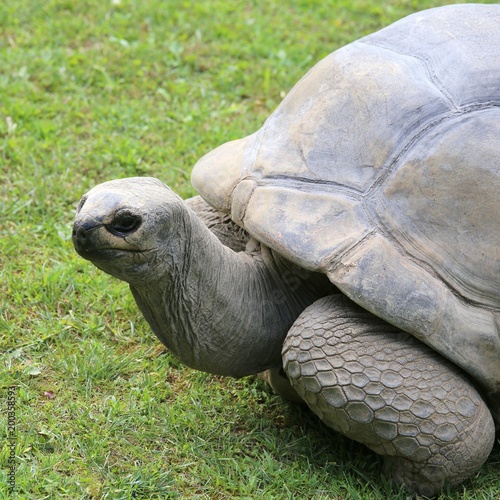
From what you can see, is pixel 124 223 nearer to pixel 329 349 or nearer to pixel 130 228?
pixel 130 228

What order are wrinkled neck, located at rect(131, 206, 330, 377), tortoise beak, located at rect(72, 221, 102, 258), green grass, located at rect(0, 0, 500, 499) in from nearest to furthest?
1. tortoise beak, located at rect(72, 221, 102, 258)
2. wrinkled neck, located at rect(131, 206, 330, 377)
3. green grass, located at rect(0, 0, 500, 499)

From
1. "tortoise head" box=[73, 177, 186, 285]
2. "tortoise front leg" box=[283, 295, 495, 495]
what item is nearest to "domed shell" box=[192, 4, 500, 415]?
"tortoise front leg" box=[283, 295, 495, 495]

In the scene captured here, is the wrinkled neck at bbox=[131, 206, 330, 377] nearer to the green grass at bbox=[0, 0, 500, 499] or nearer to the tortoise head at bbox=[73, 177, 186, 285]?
the tortoise head at bbox=[73, 177, 186, 285]

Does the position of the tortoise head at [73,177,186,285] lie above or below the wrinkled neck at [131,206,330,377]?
above

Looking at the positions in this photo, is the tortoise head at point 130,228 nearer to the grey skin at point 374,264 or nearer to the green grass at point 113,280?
the grey skin at point 374,264

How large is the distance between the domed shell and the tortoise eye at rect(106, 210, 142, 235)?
59 centimetres

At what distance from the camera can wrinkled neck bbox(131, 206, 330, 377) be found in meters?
3.05

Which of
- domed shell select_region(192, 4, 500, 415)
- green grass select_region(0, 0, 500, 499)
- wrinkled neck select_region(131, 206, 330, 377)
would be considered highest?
domed shell select_region(192, 4, 500, 415)

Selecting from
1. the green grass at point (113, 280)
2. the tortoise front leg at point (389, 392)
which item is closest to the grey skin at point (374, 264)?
the tortoise front leg at point (389, 392)

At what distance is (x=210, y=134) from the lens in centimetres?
558

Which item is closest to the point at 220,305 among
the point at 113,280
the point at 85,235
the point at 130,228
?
the point at 130,228

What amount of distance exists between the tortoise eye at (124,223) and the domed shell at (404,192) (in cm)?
59

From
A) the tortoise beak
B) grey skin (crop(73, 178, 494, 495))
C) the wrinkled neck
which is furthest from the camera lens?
the wrinkled neck

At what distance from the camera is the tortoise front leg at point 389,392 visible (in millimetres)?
3010
